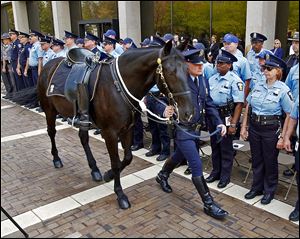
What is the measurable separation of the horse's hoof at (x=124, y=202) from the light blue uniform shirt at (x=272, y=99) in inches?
78.0

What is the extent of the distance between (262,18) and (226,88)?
247 inches

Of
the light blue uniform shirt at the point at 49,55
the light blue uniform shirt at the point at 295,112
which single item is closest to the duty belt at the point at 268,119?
the light blue uniform shirt at the point at 295,112

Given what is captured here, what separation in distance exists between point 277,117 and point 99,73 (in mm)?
2303

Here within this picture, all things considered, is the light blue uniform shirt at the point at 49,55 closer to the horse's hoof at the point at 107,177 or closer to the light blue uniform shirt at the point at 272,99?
the horse's hoof at the point at 107,177

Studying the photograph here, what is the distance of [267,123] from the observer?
4.13 metres

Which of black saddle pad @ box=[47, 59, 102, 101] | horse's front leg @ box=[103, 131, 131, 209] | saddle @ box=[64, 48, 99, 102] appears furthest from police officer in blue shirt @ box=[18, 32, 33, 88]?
horse's front leg @ box=[103, 131, 131, 209]

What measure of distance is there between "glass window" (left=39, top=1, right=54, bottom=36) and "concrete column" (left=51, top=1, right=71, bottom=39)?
237 centimetres

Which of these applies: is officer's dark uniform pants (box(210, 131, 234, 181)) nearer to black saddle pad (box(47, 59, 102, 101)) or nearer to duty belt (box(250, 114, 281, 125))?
duty belt (box(250, 114, 281, 125))

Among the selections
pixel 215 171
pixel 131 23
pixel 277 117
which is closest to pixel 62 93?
pixel 215 171

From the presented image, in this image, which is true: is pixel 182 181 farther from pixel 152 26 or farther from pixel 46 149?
pixel 152 26

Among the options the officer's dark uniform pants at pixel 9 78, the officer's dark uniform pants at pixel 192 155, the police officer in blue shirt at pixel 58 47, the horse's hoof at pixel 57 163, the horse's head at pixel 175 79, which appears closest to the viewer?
the horse's head at pixel 175 79

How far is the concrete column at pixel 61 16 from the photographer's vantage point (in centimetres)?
1844

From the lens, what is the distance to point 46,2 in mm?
21484

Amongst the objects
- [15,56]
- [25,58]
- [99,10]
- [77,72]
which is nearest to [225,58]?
[77,72]
